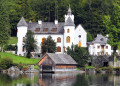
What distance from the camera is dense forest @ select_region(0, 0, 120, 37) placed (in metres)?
134

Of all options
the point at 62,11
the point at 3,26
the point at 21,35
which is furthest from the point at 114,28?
the point at 62,11

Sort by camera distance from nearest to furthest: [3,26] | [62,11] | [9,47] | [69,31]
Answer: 1. [3,26]
2. [69,31]
3. [9,47]
4. [62,11]

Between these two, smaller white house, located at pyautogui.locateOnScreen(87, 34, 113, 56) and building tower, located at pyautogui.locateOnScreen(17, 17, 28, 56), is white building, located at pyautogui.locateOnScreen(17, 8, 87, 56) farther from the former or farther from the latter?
smaller white house, located at pyautogui.locateOnScreen(87, 34, 113, 56)

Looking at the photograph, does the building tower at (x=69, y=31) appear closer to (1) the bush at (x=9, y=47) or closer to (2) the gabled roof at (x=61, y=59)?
(2) the gabled roof at (x=61, y=59)

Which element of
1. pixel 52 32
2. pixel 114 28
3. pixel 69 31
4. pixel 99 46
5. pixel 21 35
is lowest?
pixel 99 46

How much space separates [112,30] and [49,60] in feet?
69.4

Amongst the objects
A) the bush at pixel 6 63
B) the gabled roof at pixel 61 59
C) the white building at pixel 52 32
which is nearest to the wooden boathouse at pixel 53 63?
the gabled roof at pixel 61 59

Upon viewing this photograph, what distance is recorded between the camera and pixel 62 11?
14112cm

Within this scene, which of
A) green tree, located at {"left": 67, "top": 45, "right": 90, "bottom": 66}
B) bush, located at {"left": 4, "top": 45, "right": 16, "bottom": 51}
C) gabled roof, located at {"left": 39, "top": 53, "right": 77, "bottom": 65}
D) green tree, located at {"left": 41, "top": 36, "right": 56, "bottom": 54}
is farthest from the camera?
bush, located at {"left": 4, "top": 45, "right": 16, "bottom": 51}

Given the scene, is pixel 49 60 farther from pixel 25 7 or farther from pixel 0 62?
pixel 25 7

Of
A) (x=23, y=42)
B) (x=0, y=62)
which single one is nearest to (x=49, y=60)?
(x=0, y=62)

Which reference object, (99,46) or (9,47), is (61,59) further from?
(99,46)

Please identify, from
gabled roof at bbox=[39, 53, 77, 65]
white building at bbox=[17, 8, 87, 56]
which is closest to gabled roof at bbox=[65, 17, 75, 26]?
white building at bbox=[17, 8, 87, 56]

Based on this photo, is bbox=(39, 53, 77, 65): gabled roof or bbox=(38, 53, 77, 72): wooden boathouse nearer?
bbox=(38, 53, 77, 72): wooden boathouse
